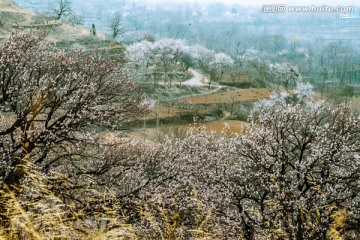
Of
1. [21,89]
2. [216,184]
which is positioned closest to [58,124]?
[21,89]

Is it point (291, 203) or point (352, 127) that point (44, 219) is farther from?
point (352, 127)

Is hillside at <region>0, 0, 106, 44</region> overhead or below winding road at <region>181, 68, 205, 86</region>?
overhead

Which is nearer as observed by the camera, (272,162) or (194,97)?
(272,162)

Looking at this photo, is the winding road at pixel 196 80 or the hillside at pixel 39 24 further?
the winding road at pixel 196 80

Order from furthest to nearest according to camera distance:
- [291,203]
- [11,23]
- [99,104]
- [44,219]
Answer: [11,23]
[99,104]
[291,203]
[44,219]

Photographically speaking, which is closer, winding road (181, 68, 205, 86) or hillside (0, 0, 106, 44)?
hillside (0, 0, 106, 44)

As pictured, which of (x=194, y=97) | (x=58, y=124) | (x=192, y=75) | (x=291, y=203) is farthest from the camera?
(x=192, y=75)

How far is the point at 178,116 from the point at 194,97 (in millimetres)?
31127

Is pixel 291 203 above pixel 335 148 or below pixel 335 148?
below

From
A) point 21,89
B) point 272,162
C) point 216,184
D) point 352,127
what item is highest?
point 21,89

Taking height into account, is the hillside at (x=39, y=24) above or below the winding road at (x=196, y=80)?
above

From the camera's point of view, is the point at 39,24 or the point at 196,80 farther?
the point at 196,80

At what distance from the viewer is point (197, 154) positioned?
28.0m

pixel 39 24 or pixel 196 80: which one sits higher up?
pixel 39 24
